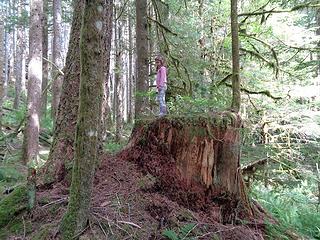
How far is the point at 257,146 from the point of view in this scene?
1054cm

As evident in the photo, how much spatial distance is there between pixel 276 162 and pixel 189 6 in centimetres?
705

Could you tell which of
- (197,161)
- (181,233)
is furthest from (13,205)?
(197,161)

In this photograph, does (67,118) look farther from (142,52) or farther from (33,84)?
(33,84)

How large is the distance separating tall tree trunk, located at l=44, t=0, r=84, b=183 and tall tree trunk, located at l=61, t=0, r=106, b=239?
4.75ft

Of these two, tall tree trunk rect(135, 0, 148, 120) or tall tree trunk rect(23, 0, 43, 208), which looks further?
tall tree trunk rect(23, 0, 43, 208)

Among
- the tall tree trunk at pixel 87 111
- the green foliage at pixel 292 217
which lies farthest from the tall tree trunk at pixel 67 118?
the green foliage at pixel 292 217

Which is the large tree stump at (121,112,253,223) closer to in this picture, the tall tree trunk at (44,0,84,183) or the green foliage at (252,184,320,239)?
the green foliage at (252,184,320,239)

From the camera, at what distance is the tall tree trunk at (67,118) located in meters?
5.04

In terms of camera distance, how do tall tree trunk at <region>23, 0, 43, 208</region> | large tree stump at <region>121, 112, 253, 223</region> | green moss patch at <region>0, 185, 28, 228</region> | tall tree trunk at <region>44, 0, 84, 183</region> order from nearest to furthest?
green moss patch at <region>0, 185, 28, 228</region> < large tree stump at <region>121, 112, 253, 223</region> < tall tree trunk at <region>44, 0, 84, 183</region> < tall tree trunk at <region>23, 0, 43, 208</region>

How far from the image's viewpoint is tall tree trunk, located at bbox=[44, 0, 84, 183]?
5043mm

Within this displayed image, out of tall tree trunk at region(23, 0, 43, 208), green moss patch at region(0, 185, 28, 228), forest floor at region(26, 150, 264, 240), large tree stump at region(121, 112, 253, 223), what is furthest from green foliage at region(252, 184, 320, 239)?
tall tree trunk at region(23, 0, 43, 208)

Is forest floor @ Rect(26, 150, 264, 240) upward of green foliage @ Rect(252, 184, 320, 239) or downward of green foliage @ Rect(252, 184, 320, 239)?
upward

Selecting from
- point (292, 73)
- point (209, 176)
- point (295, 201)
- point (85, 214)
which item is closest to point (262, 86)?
point (292, 73)

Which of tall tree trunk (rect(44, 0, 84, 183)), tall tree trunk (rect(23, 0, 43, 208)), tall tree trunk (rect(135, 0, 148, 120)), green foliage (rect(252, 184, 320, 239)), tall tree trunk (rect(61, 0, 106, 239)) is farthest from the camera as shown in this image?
tall tree trunk (rect(23, 0, 43, 208))
